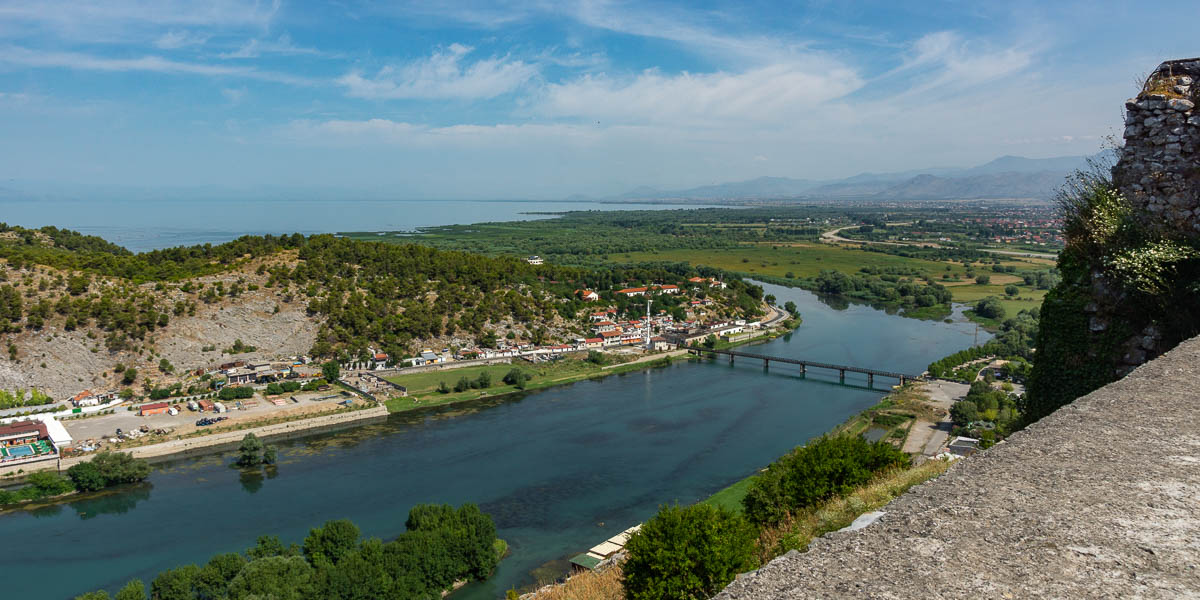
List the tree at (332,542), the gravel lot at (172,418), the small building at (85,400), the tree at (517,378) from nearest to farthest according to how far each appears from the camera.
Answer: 1. the tree at (332,542)
2. the gravel lot at (172,418)
3. the small building at (85,400)
4. the tree at (517,378)

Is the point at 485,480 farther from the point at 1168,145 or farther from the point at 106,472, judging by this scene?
the point at 1168,145

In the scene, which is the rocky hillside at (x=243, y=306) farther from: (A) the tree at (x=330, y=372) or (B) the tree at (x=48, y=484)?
(B) the tree at (x=48, y=484)

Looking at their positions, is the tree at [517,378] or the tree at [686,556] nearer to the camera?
the tree at [686,556]

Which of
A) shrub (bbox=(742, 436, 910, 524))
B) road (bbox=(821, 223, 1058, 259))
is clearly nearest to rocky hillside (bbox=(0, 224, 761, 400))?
shrub (bbox=(742, 436, 910, 524))

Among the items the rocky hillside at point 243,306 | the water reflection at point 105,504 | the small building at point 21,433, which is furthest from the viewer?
the rocky hillside at point 243,306

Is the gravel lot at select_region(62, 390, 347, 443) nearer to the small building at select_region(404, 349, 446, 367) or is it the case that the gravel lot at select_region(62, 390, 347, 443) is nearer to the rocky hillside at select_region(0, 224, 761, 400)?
the rocky hillside at select_region(0, 224, 761, 400)

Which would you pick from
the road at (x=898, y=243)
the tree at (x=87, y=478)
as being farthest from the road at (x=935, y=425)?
the road at (x=898, y=243)
